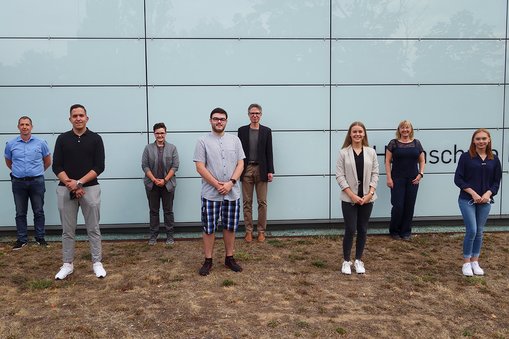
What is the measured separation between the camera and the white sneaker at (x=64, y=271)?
17.0 feet

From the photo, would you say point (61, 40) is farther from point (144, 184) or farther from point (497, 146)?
point (497, 146)

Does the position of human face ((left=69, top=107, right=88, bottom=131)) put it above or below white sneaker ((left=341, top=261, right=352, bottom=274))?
above

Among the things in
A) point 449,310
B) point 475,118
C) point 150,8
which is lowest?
point 449,310

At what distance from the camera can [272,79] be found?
23.8ft

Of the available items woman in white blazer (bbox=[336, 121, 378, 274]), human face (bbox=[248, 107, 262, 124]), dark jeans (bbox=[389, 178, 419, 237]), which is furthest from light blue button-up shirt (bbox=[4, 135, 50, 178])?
dark jeans (bbox=[389, 178, 419, 237])

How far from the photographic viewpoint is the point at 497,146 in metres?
7.55

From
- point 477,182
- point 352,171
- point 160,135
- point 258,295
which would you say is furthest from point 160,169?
point 477,182

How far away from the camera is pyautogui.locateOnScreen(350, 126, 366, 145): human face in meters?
5.18

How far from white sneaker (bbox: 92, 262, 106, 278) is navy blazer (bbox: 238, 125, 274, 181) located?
262 cm

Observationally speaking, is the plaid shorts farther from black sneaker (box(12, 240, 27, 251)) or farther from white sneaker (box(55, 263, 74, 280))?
black sneaker (box(12, 240, 27, 251))

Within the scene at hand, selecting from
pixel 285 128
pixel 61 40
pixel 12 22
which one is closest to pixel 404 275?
pixel 285 128

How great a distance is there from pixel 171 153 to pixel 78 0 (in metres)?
2.71

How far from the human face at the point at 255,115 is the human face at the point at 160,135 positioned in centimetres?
128

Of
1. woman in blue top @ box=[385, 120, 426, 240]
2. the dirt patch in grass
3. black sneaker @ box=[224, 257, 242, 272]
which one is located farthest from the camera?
woman in blue top @ box=[385, 120, 426, 240]
